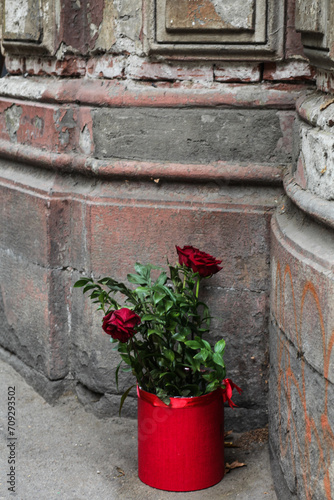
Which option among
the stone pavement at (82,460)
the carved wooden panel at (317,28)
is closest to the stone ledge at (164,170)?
the carved wooden panel at (317,28)

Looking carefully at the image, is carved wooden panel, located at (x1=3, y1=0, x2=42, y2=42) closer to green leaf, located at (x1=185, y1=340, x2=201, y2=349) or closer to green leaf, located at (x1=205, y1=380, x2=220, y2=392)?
green leaf, located at (x1=185, y1=340, x2=201, y2=349)

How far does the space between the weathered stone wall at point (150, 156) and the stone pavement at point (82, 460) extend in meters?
0.10

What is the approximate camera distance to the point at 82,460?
102 inches

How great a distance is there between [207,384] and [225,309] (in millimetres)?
338

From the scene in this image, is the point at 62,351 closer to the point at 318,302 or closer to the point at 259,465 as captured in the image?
the point at 259,465

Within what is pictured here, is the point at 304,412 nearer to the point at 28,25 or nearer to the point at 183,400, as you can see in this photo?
the point at 183,400

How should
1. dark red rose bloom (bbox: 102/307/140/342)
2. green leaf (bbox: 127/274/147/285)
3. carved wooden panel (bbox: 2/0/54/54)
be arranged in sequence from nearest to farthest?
dark red rose bloom (bbox: 102/307/140/342) → green leaf (bbox: 127/274/147/285) → carved wooden panel (bbox: 2/0/54/54)

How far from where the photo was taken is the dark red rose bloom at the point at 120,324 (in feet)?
6.91

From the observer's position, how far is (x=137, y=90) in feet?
8.74

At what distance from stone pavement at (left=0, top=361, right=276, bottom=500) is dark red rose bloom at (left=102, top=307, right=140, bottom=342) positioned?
0.64 metres

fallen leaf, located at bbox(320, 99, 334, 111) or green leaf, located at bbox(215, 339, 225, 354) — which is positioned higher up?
fallen leaf, located at bbox(320, 99, 334, 111)

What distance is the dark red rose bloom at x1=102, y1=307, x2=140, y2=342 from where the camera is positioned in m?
2.11

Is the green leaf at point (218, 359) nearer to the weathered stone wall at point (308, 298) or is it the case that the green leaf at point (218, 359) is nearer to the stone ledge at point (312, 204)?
the weathered stone wall at point (308, 298)

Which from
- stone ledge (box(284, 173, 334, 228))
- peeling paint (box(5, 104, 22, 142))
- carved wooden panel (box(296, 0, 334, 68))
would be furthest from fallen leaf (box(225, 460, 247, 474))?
peeling paint (box(5, 104, 22, 142))
